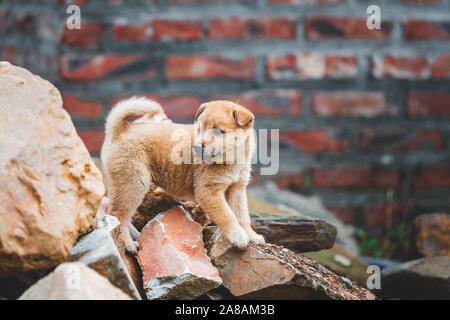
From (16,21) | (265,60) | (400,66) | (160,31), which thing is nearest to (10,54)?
(16,21)

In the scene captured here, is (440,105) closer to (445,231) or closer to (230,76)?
(445,231)

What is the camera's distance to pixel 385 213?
2596 mm

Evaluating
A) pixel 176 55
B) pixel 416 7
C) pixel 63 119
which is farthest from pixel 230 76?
pixel 63 119

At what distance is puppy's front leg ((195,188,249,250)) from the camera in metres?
1.56

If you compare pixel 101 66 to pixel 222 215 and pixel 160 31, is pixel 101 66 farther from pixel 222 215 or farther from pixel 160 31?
pixel 222 215

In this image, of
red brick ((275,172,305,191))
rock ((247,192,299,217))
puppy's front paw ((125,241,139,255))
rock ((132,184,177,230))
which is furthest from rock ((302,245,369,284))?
puppy's front paw ((125,241,139,255))

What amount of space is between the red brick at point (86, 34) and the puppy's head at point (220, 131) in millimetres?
980

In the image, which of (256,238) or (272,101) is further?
(272,101)

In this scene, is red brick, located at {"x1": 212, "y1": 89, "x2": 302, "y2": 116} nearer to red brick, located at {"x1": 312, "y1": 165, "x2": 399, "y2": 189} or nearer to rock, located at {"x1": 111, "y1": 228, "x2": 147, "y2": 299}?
red brick, located at {"x1": 312, "y1": 165, "x2": 399, "y2": 189}

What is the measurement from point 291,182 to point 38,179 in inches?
62.4

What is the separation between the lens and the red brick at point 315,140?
249cm

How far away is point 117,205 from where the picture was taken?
167 cm

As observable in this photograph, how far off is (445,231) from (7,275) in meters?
1.83

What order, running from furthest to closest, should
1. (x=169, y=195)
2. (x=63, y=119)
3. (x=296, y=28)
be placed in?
(x=296, y=28)
(x=169, y=195)
(x=63, y=119)
